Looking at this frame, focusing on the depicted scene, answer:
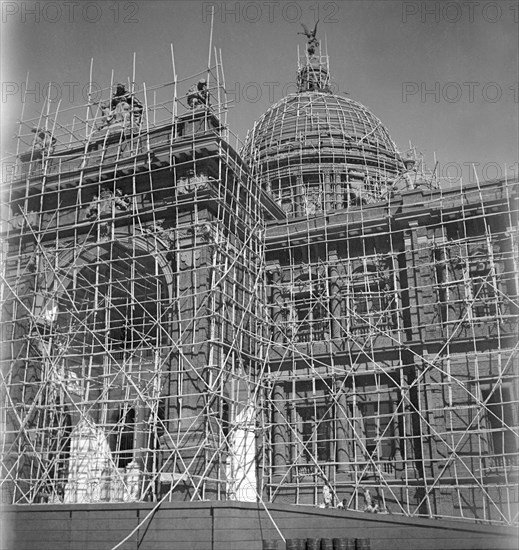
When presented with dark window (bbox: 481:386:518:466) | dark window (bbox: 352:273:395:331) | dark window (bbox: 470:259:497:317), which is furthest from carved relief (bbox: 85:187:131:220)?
dark window (bbox: 481:386:518:466)

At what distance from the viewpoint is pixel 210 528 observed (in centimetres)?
1945

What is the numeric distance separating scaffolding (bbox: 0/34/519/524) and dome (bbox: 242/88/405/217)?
10084 millimetres

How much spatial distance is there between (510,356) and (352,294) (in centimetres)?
636

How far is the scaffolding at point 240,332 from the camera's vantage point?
23938mm

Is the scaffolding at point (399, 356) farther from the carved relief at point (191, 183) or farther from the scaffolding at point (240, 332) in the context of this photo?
the carved relief at point (191, 183)

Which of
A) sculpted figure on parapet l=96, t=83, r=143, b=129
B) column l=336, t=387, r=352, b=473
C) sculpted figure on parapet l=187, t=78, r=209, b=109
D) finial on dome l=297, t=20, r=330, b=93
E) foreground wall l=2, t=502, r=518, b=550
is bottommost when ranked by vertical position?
foreground wall l=2, t=502, r=518, b=550

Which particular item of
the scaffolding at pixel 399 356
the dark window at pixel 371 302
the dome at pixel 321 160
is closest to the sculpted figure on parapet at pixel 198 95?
the scaffolding at pixel 399 356

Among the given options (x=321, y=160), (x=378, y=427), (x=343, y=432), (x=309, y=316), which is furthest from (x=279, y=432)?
(x=321, y=160)

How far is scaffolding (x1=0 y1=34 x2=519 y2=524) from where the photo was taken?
23938 millimetres

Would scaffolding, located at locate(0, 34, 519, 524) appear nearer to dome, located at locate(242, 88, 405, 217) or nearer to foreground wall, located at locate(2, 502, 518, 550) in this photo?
foreground wall, located at locate(2, 502, 518, 550)

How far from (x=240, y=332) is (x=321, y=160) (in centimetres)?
1730

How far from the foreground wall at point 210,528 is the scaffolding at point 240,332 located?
6.49 feet

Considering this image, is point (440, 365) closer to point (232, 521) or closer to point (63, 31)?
point (232, 521)

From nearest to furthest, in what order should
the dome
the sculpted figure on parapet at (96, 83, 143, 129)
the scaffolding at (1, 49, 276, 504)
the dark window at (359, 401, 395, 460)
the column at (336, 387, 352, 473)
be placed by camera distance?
the scaffolding at (1, 49, 276, 504) → the dark window at (359, 401, 395, 460) → the column at (336, 387, 352, 473) → the sculpted figure on parapet at (96, 83, 143, 129) → the dome
